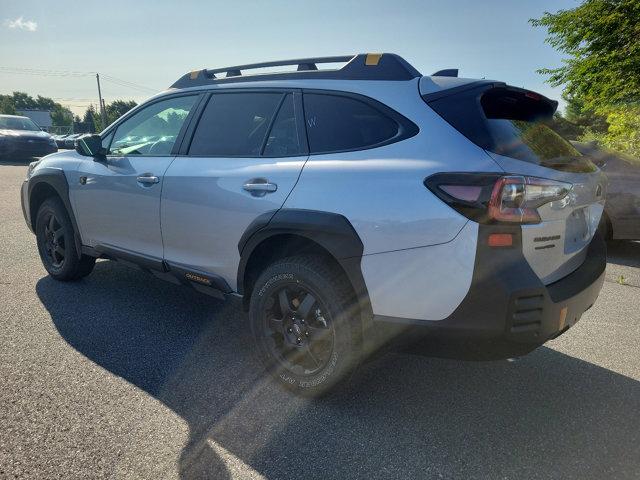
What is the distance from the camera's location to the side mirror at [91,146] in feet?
12.7

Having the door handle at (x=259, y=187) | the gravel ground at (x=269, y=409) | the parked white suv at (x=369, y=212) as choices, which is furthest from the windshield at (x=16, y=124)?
the door handle at (x=259, y=187)

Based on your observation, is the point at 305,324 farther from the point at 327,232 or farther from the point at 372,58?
the point at 372,58

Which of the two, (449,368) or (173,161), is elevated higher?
(173,161)

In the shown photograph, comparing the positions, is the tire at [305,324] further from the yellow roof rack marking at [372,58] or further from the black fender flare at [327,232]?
the yellow roof rack marking at [372,58]

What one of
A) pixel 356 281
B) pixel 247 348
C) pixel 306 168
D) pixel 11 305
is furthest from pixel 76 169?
pixel 356 281

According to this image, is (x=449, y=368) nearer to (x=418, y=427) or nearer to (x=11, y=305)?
(x=418, y=427)

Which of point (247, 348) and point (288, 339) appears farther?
A: point (247, 348)

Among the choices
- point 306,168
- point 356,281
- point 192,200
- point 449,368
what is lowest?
point 449,368

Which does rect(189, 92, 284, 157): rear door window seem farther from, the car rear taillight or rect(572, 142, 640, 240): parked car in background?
rect(572, 142, 640, 240): parked car in background

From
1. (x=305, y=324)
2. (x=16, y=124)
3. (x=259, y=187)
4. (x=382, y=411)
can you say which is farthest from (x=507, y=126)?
(x=16, y=124)

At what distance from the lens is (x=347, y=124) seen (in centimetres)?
262

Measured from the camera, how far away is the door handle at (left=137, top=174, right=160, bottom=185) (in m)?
3.37

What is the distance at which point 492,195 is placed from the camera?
6.72ft

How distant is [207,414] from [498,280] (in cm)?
162
